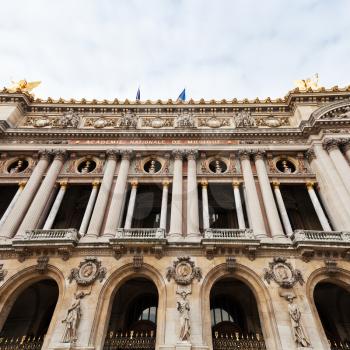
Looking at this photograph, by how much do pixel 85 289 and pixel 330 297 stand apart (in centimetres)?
1390

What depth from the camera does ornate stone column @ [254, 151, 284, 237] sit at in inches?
631

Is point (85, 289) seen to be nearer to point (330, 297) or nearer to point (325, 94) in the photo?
point (330, 297)

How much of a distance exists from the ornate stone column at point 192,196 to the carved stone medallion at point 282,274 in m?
4.24

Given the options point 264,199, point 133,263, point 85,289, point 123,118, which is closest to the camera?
point 85,289

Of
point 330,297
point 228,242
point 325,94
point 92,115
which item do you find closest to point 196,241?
point 228,242

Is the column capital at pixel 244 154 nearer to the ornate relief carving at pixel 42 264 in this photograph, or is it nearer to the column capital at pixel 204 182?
the column capital at pixel 204 182

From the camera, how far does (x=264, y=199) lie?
17.6 meters

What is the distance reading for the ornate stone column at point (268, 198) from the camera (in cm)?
1602

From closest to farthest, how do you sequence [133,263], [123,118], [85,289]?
[85,289] < [133,263] < [123,118]

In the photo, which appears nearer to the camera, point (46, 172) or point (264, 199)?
point (264, 199)

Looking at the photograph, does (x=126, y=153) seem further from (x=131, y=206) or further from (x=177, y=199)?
(x=177, y=199)

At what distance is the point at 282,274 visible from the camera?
13.9 m

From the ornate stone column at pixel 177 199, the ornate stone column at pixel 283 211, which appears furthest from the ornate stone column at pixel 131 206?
the ornate stone column at pixel 283 211

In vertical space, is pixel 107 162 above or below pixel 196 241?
above
